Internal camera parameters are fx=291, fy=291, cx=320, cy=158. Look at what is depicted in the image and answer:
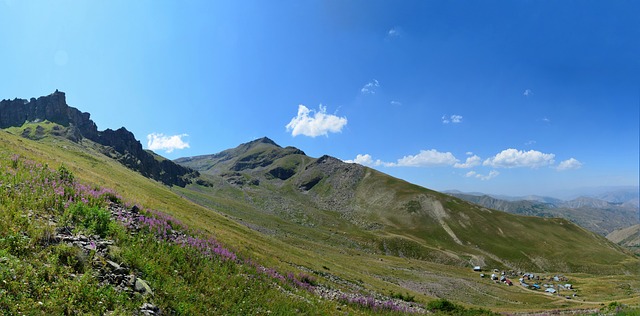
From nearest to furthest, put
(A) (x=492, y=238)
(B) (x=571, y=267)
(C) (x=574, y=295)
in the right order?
(C) (x=574, y=295)
(B) (x=571, y=267)
(A) (x=492, y=238)

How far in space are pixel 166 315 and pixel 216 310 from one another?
2272 millimetres

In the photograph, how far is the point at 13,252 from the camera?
9281 mm

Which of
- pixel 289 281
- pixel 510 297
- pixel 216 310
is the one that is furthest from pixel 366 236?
pixel 216 310

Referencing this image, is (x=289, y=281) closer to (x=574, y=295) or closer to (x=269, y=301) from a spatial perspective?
(x=269, y=301)

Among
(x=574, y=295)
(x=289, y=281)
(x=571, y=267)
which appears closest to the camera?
(x=289, y=281)

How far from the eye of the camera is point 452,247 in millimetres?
164000

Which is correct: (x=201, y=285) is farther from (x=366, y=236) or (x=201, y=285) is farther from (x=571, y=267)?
(x=571, y=267)

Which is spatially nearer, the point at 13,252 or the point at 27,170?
the point at 13,252

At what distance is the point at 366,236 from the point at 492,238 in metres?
84.2

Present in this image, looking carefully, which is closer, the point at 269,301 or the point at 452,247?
the point at 269,301

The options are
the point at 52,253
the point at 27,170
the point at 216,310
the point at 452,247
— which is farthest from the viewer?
the point at 452,247

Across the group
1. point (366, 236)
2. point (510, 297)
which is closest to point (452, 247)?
point (366, 236)

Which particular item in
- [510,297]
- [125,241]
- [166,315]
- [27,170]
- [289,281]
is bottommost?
[510,297]

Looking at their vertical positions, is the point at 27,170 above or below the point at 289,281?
above
